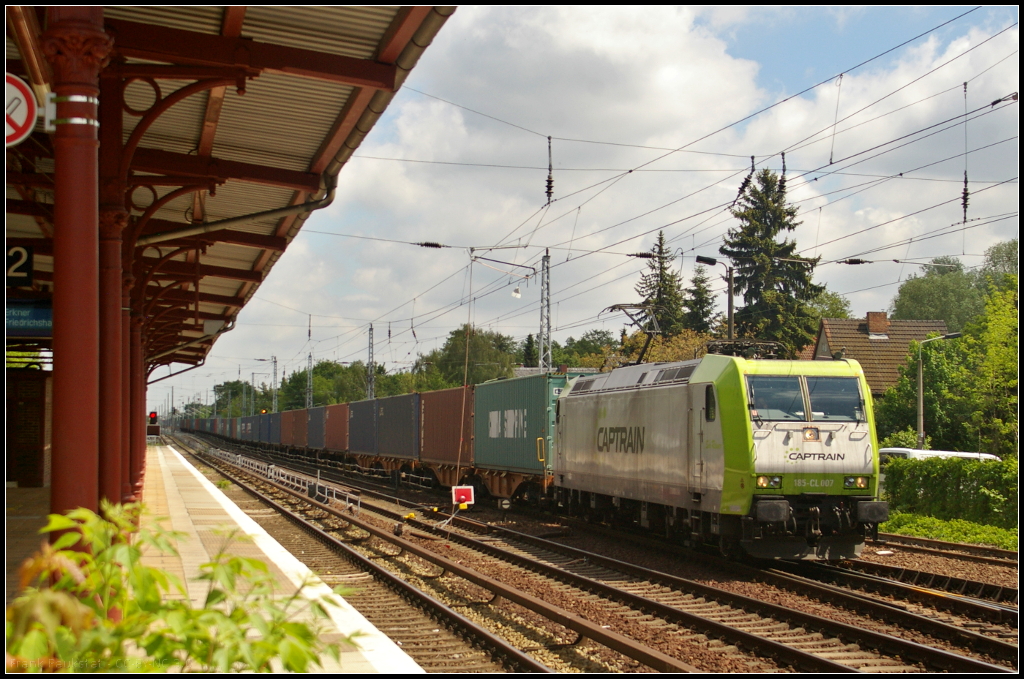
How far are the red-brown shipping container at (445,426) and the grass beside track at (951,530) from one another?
35.8 feet

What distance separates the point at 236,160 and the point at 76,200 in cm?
668

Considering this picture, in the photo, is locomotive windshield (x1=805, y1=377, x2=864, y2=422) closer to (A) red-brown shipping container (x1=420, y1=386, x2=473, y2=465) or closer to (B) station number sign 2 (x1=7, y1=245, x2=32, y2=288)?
(B) station number sign 2 (x1=7, y1=245, x2=32, y2=288)

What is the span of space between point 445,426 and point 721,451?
1515 centimetres

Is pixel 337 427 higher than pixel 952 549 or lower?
higher

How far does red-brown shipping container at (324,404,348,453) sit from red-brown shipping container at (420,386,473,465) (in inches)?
488

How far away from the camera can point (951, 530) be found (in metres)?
17.0

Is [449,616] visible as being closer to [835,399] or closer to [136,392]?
[835,399]

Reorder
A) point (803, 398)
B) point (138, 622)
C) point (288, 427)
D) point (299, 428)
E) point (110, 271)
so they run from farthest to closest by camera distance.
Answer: point (288, 427)
point (299, 428)
point (803, 398)
point (110, 271)
point (138, 622)

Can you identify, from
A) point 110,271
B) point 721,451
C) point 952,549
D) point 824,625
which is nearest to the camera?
point 824,625

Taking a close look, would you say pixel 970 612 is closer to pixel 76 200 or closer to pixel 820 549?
pixel 820 549

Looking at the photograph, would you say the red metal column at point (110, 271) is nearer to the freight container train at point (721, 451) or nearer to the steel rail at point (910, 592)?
the freight container train at point (721, 451)

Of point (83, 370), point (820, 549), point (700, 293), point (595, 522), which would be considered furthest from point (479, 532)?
point (700, 293)

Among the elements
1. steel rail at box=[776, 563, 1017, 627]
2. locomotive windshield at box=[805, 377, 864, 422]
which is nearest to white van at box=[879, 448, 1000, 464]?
steel rail at box=[776, 563, 1017, 627]

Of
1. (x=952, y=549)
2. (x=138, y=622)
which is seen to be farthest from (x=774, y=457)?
A: (x=138, y=622)
